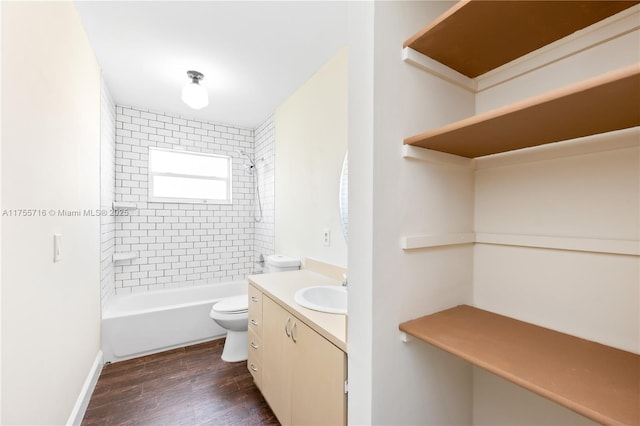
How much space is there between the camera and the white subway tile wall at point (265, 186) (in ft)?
10.4

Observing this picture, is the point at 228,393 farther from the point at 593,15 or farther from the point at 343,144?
the point at 593,15

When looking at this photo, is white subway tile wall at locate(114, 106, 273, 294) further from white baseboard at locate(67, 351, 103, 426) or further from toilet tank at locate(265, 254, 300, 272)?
toilet tank at locate(265, 254, 300, 272)

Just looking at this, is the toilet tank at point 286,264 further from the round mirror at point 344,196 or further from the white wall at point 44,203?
the white wall at point 44,203

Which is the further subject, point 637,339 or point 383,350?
point 383,350

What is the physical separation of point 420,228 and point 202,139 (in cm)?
328

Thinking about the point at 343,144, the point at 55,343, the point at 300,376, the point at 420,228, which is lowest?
the point at 300,376

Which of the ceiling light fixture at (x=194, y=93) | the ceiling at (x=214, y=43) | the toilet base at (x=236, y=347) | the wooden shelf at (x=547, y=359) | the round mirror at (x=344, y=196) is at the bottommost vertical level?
the toilet base at (x=236, y=347)

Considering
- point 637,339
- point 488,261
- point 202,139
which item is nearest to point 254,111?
point 202,139

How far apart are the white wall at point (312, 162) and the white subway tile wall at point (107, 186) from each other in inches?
63.5

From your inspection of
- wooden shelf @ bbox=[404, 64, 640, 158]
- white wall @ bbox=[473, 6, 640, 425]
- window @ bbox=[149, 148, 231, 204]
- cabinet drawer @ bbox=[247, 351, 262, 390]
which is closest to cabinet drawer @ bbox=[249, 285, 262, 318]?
cabinet drawer @ bbox=[247, 351, 262, 390]

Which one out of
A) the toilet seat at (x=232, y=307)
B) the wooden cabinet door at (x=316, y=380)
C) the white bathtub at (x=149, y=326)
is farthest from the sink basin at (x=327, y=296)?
the white bathtub at (x=149, y=326)

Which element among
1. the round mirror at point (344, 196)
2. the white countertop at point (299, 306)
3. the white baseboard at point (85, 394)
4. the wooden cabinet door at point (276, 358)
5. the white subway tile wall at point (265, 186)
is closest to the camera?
the white countertop at point (299, 306)

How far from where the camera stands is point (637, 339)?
71 centimetres

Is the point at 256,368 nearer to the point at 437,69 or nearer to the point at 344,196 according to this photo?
the point at 344,196
